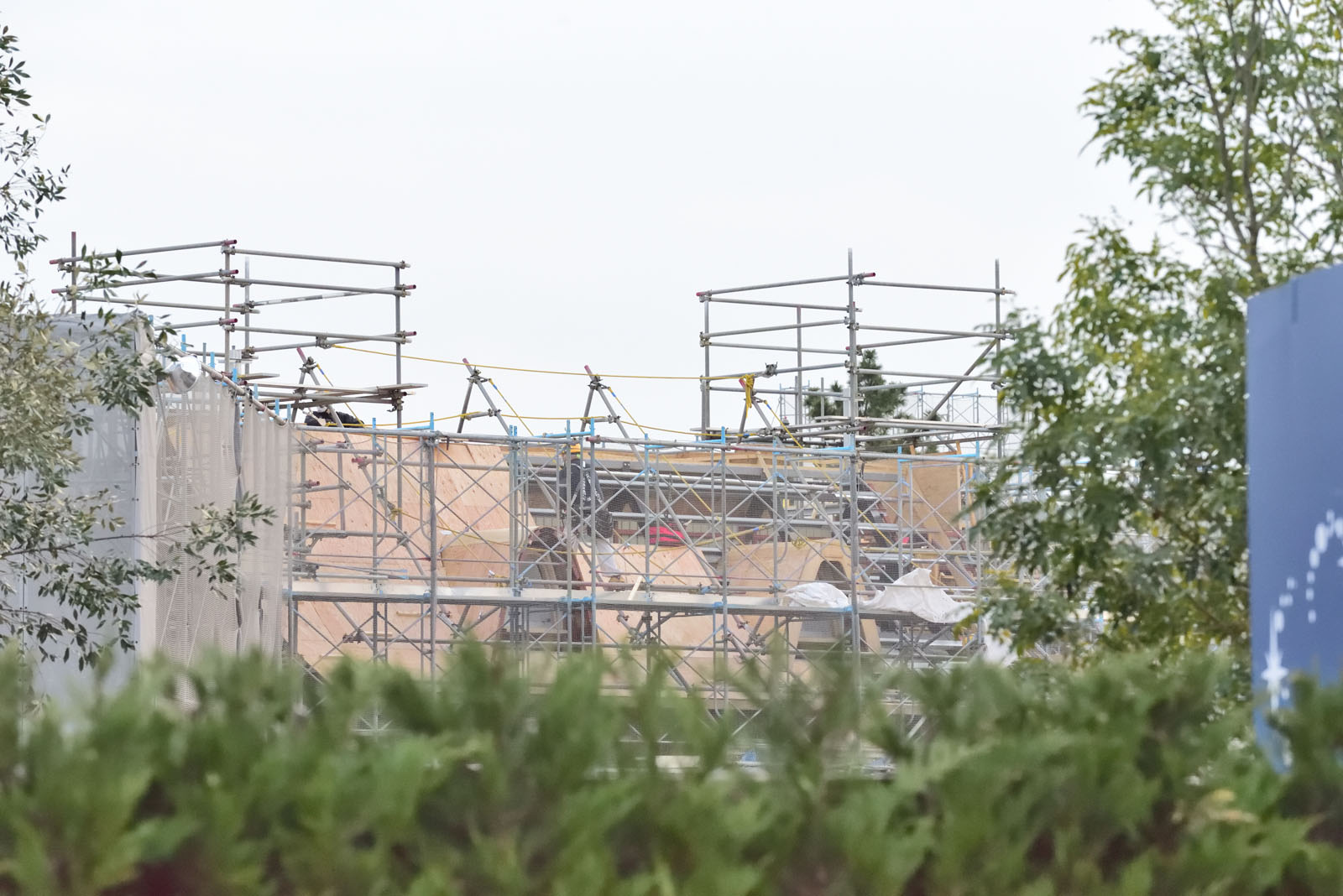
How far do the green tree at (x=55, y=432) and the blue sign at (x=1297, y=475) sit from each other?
5.72 meters

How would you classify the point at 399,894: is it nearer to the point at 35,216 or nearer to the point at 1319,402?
the point at 1319,402

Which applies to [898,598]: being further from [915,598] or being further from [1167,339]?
[1167,339]

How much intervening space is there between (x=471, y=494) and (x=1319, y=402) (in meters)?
17.9

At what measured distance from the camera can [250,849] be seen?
2.23 metres

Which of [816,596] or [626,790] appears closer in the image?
[626,790]

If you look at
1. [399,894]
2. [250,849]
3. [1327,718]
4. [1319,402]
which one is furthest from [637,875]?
[1319,402]

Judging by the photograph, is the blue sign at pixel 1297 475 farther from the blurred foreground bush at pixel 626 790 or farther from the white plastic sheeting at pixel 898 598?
the white plastic sheeting at pixel 898 598

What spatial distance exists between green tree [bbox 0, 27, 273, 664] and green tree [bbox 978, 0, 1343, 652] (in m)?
4.71

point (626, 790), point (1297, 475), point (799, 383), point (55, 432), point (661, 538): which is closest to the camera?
point (626, 790)

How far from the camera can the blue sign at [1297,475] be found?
5016 millimetres

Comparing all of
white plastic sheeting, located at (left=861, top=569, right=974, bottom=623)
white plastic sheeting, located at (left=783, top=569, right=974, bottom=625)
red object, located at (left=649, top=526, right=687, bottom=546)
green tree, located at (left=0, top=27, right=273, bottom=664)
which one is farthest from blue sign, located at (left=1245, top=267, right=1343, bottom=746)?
red object, located at (left=649, top=526, right=687, bottom=546)

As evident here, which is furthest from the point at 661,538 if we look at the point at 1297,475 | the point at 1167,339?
the point at 1297,475

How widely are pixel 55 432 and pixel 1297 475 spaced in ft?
20.9

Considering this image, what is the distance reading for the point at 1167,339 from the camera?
9344mm
